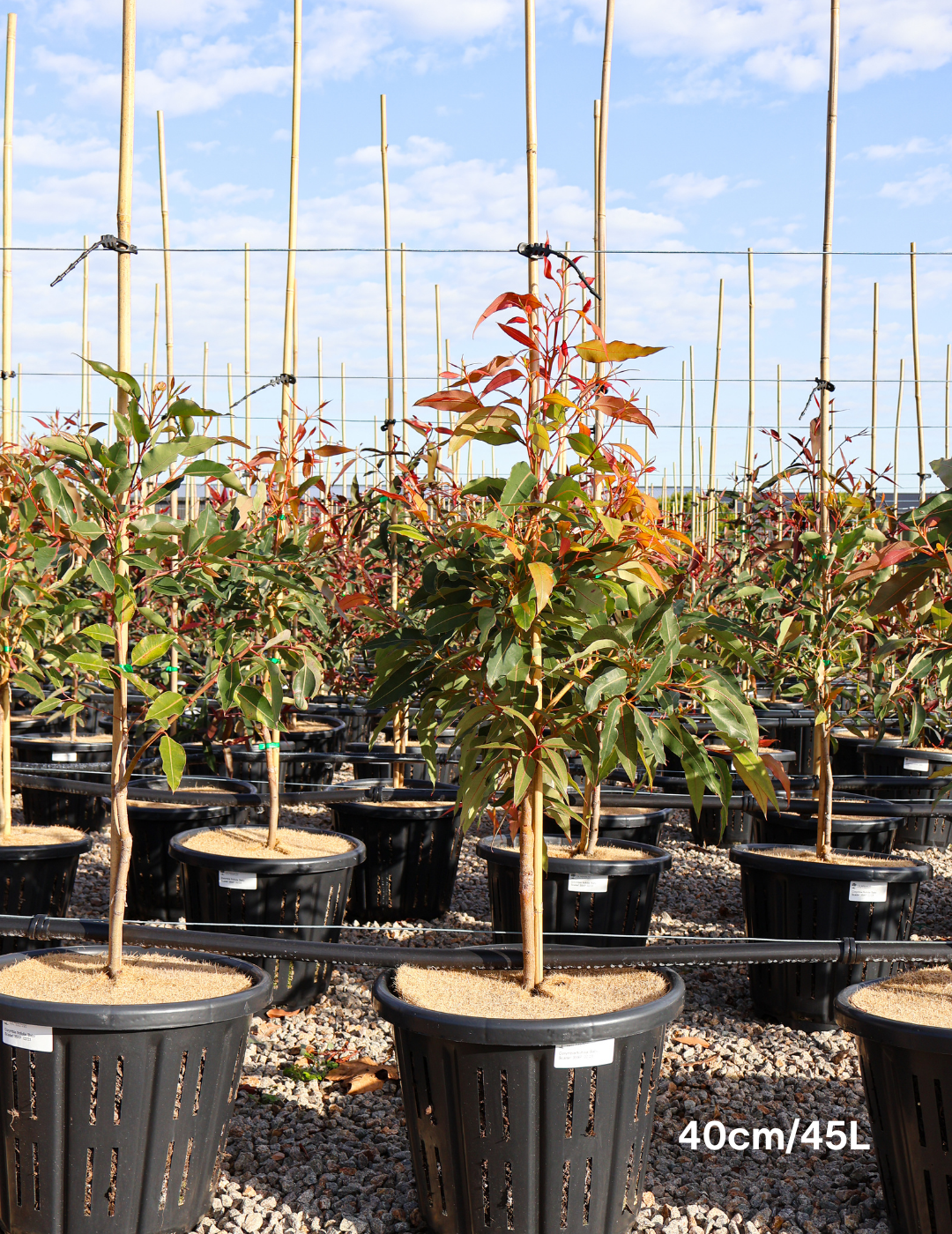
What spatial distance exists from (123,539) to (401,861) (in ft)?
7.78

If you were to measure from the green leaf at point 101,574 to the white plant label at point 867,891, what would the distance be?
234cm

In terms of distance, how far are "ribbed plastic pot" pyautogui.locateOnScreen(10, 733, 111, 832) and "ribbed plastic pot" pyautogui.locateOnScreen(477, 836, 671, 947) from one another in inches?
98.1

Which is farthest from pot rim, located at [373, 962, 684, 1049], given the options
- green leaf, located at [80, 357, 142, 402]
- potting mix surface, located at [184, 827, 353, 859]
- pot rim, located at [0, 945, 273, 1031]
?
potting mix surface, located at [184, 827, 353, 859]

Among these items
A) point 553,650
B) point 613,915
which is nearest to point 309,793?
point 613,915

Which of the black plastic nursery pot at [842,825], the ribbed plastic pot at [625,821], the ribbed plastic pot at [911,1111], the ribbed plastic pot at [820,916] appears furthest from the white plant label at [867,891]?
the ribbed plastic pot at [911,1111]

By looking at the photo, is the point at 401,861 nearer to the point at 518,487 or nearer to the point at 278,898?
the point at 278,898

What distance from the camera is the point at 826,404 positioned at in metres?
3.54

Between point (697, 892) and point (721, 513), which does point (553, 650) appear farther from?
point (721, 513)

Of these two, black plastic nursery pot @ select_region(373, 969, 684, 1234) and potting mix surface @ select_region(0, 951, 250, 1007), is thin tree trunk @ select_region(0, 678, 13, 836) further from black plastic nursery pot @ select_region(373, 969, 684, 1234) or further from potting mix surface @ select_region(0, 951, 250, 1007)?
black plastic nursery pot @ select_region(373, 969, 684, 1234)

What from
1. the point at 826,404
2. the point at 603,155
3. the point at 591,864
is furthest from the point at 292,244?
the point at 591,864

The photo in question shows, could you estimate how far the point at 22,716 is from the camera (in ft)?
21.8

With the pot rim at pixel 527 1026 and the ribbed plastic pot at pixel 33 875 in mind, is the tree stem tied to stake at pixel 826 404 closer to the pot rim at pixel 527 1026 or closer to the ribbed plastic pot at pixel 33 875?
the pot rim at pixel 527 1026

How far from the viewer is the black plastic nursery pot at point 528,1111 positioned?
1.83 meters

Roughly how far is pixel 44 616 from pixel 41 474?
1301 millimetres
